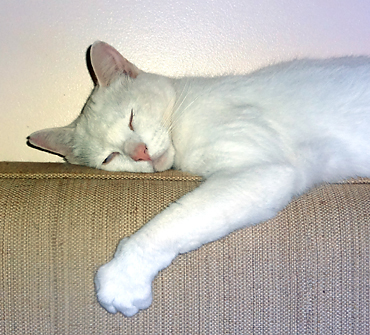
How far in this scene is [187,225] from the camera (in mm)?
932

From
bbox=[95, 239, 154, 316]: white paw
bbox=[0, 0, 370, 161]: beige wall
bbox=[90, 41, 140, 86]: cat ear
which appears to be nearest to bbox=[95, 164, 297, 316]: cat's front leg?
bbox=[95, 239, 154, 316]: white paw

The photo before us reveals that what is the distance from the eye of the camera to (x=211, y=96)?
1290mm

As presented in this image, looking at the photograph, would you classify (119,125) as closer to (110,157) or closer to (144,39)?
(110,157)

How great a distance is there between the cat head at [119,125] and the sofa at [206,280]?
1.10ft

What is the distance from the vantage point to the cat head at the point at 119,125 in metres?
1.24

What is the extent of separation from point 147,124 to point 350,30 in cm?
129

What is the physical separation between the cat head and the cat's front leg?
31cm

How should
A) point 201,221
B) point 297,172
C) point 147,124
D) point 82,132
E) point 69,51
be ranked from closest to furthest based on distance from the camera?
point 201,221 < point 297,172 < point 147,124 < point 82,132 < point 69,51

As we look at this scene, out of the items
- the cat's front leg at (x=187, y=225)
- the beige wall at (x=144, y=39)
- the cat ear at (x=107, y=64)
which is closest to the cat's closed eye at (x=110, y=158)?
the cat ear at (x=107, y=64)

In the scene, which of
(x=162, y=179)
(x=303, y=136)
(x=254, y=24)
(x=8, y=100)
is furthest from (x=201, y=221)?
(x=8, y=100)

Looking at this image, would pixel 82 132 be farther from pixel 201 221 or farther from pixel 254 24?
pixel 254 24

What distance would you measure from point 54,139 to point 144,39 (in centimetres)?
73

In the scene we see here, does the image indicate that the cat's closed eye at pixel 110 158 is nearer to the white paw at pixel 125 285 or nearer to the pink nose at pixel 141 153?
the pink nose at pixel 141 153

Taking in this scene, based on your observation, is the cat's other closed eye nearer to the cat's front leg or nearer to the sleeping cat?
the sleeping cat
